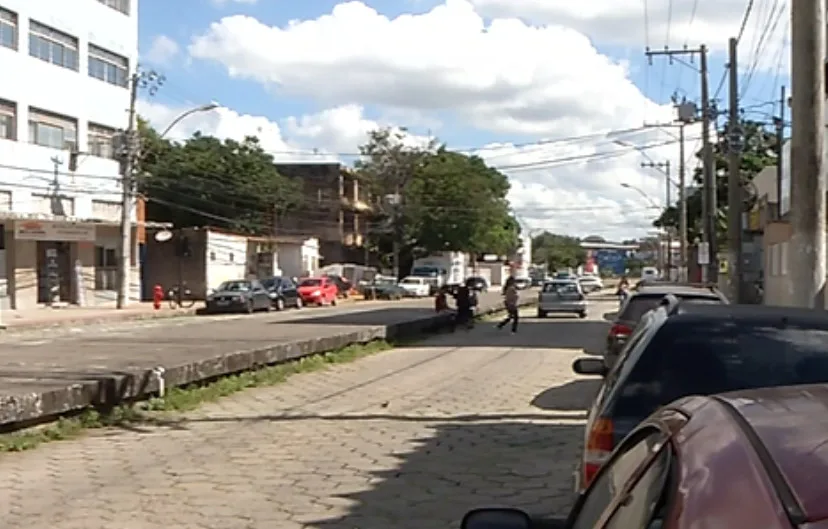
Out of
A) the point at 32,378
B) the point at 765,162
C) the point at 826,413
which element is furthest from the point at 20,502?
the point at 765,162

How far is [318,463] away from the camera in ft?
35.3

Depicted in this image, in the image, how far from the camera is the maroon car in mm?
2012

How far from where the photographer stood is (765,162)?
68.2m

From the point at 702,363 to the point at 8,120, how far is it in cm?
4077

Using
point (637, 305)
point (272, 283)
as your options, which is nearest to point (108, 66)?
point (272, 283)

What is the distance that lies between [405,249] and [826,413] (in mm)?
92490

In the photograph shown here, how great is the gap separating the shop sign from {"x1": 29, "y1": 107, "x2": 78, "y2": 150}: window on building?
Result: 3.14 m

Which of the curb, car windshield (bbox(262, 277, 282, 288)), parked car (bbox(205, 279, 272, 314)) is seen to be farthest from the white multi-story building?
the curb

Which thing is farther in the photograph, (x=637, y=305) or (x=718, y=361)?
(x=637, y=305)

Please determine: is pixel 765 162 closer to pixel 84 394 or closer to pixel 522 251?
pixel 84 394

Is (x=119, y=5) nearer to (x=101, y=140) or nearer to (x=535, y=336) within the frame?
(x=101, y=140)

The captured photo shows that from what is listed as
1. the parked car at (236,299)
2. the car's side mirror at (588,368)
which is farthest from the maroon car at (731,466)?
the parked car at (236,299)

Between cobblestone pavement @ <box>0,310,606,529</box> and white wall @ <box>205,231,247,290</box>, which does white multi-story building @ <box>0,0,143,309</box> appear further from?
cobblestone pavement @ <box>0,310,606,529</box>

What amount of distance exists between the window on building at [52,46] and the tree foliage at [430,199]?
45.2 meters
